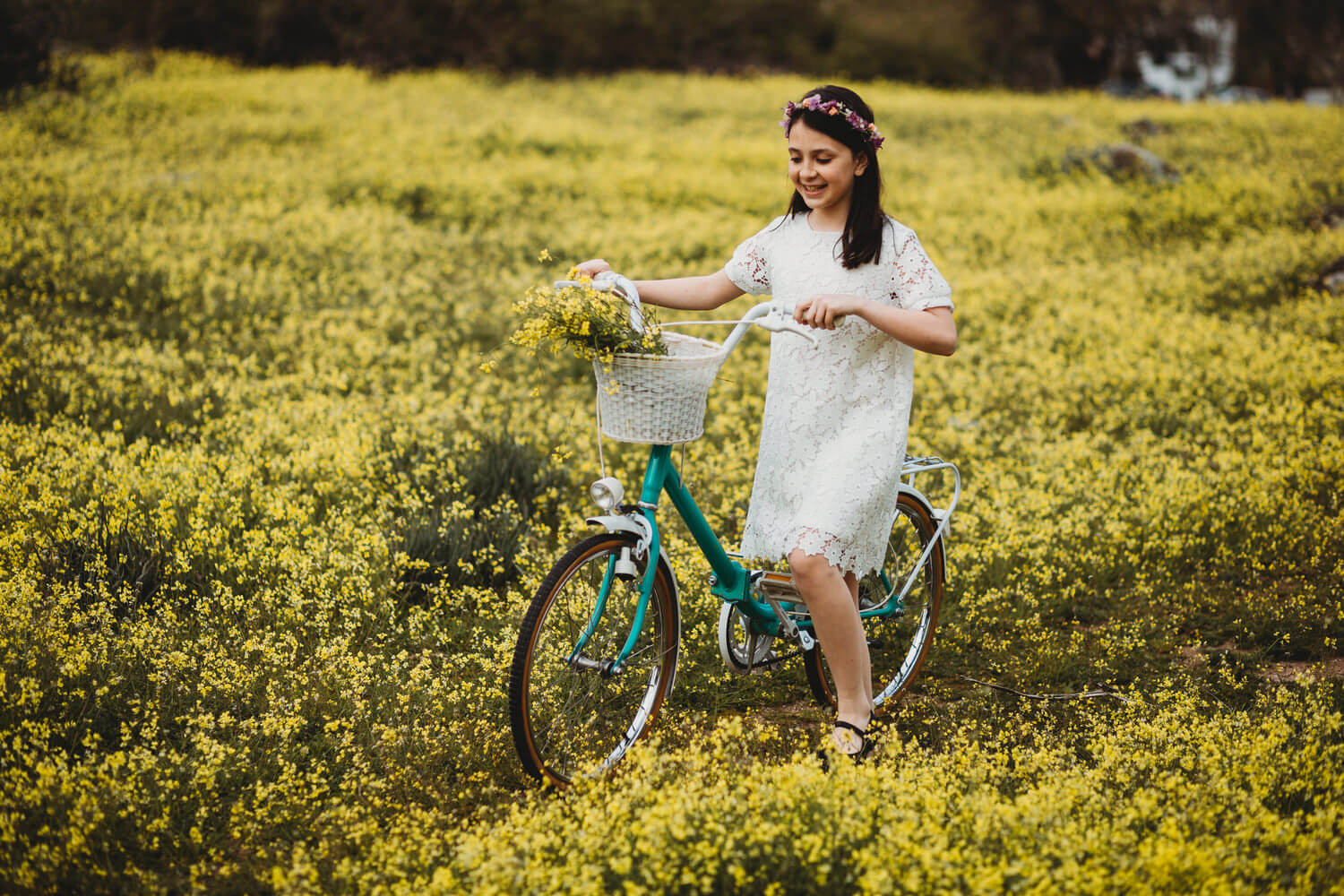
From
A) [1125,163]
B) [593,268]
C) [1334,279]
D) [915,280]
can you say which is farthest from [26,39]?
[1334,279]

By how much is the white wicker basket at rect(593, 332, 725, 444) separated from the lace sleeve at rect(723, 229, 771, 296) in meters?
0.60

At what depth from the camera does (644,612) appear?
353 cm

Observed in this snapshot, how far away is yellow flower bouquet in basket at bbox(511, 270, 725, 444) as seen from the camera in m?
3.12

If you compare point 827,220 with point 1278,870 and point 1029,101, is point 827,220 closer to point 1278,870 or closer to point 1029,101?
point 1278,870

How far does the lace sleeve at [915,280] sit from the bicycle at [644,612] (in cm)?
38

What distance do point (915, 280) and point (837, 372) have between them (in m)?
0.42

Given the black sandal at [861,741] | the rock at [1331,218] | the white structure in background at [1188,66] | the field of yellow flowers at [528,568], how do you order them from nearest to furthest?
the field of yellow flowers at [528,568]
the black sandal at [861,741]
the rock at [1331,218]
the white structure in background at [1188,66]

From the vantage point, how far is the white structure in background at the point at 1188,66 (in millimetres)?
33969

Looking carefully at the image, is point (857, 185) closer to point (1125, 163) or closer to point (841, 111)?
point (841, 111)

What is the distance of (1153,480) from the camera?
6340 millimetres

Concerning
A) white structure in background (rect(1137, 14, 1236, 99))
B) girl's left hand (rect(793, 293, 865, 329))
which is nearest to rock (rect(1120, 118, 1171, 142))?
white structure in background (rect(1137, 14, 1236, 99))

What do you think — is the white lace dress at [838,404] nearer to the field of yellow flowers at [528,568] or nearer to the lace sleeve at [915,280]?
the lace sleeve at [915,280]

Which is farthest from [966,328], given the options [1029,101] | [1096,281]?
[1029,101]

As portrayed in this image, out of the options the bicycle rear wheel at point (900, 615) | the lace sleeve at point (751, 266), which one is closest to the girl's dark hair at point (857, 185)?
the lace sleeve at point (751, 266)
